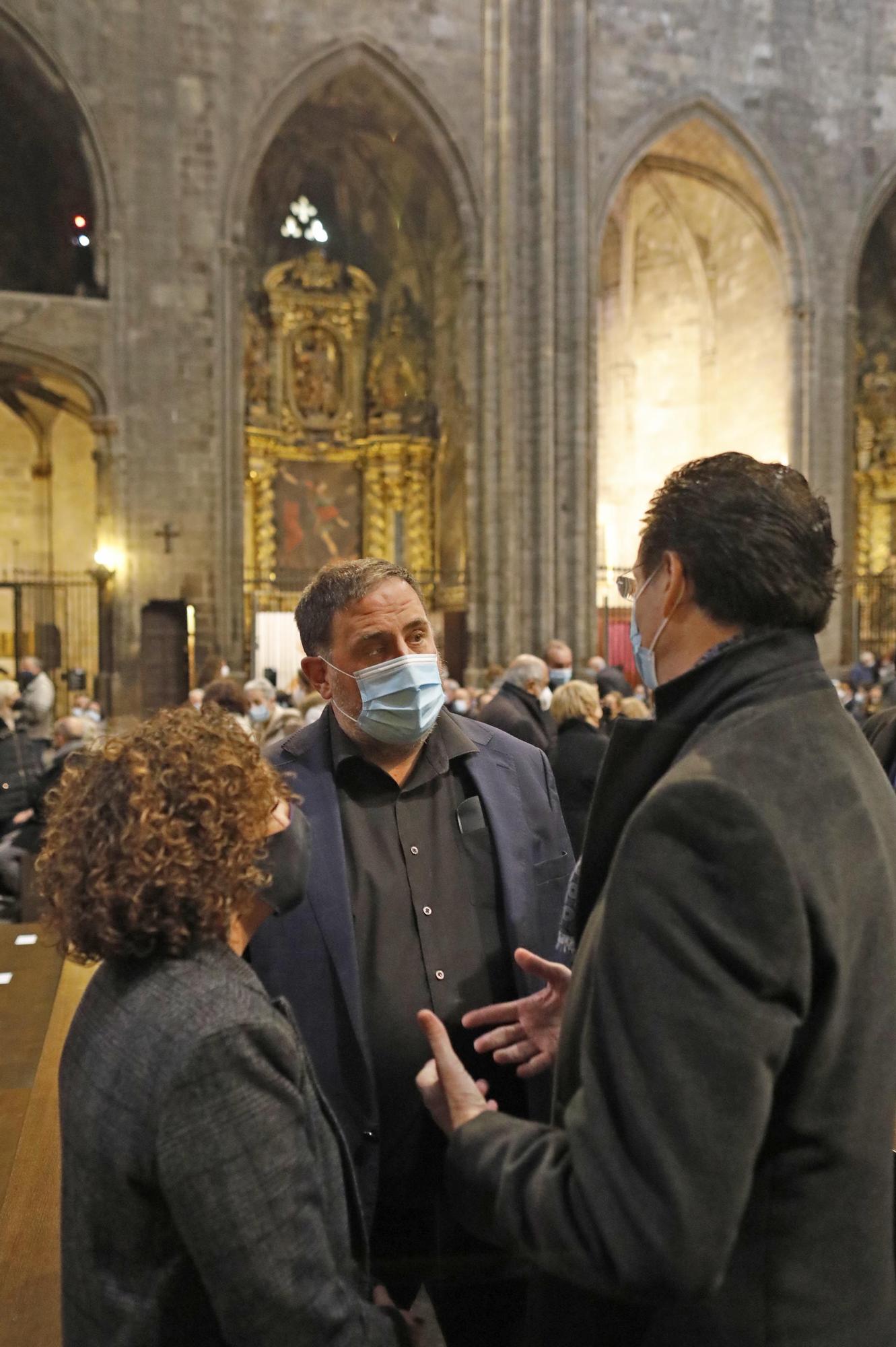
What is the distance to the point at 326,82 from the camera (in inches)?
601

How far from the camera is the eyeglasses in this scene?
1541 millimetres

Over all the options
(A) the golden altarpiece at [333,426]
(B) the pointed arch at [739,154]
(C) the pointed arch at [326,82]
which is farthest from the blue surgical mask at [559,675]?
(B) the pointed arch at [739,154]

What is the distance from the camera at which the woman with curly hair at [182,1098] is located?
4.00 feet

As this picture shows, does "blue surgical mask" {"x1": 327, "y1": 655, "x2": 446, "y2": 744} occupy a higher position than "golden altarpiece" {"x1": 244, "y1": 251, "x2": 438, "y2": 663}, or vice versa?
"golden altarpiece" {"x1": 244, "y1": 251, "x2": 438, "y2": 663}

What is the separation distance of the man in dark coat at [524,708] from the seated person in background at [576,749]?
139 mm

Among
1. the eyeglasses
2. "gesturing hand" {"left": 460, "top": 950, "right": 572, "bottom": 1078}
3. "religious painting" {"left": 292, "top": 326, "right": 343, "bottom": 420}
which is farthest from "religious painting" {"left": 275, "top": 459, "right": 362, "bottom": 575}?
"gesturing hand" {"left": 460, "top": 950, "right": 572, "bottom": 1078}

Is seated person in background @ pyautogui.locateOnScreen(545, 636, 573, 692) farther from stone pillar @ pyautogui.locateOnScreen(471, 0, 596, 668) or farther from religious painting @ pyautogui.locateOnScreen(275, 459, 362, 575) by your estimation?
religious painting @ pyautogui.locateOnScreen(275, 459, 362, 575)

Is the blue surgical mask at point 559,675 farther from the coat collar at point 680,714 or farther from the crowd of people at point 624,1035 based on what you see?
the coat collar at point 680,714

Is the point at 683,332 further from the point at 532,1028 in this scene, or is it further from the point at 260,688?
the point at 532,1028

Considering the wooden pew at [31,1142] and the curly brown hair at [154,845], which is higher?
the curly brown hair at [154,845]

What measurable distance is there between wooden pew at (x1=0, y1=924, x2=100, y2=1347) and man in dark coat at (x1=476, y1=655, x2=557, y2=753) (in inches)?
97.0

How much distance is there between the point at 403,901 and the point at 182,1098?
892mm

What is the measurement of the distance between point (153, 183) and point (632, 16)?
7613 mm

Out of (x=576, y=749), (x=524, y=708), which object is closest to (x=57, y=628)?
(x=524, y=708)
